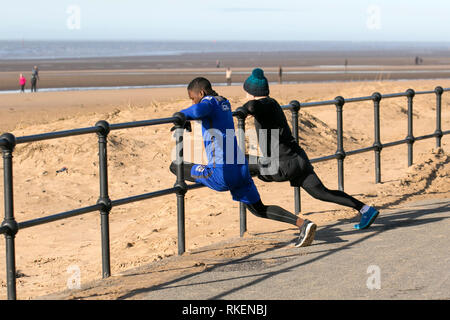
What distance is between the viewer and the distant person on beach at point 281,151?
22.4 feet

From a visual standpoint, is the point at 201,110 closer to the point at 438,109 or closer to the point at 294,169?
the point at 294,169

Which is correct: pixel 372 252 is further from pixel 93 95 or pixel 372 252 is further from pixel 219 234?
pixel 93 95

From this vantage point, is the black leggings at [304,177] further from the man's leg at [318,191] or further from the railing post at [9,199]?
the railing post at [9,199]

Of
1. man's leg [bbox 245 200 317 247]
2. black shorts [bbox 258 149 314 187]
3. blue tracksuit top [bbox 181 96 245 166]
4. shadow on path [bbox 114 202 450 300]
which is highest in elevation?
blue tracksuit top [bbox 181 96 245 166]

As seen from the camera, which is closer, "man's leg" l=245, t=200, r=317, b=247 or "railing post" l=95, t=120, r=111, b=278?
"railing post" l=95, t=120, r=111, b=278

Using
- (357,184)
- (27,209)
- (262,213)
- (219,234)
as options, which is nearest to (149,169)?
(27,209)

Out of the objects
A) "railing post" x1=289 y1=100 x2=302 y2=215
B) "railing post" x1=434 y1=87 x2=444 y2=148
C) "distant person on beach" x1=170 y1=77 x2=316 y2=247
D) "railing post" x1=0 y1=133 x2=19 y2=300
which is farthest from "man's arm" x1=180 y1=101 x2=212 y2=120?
"railing post" x1=434 y1=87 x2=444 y2=148

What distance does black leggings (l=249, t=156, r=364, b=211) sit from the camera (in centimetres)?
702

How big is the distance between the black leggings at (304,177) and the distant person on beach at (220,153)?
369mm

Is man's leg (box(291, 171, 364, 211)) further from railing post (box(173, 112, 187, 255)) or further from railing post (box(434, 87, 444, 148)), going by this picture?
railing post (box(434, 87, 444, 148))

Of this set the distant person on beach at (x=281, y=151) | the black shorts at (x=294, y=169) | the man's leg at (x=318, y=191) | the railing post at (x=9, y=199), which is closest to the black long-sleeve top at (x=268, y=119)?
the distant person on beach at (x=281, y=151)

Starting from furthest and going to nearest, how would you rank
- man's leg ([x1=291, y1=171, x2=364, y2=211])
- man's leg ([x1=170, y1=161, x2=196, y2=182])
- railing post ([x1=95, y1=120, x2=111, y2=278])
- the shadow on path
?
man's leg ([x1=291, y1=171, x2=364, y2=211]) < man's leg ([x1=170, y1=161, x2=196, y2=182]) < railing post ([x1=95, y1=120, x2=111, y2=278]) < the shadow on path

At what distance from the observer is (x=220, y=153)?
645 centimetres
